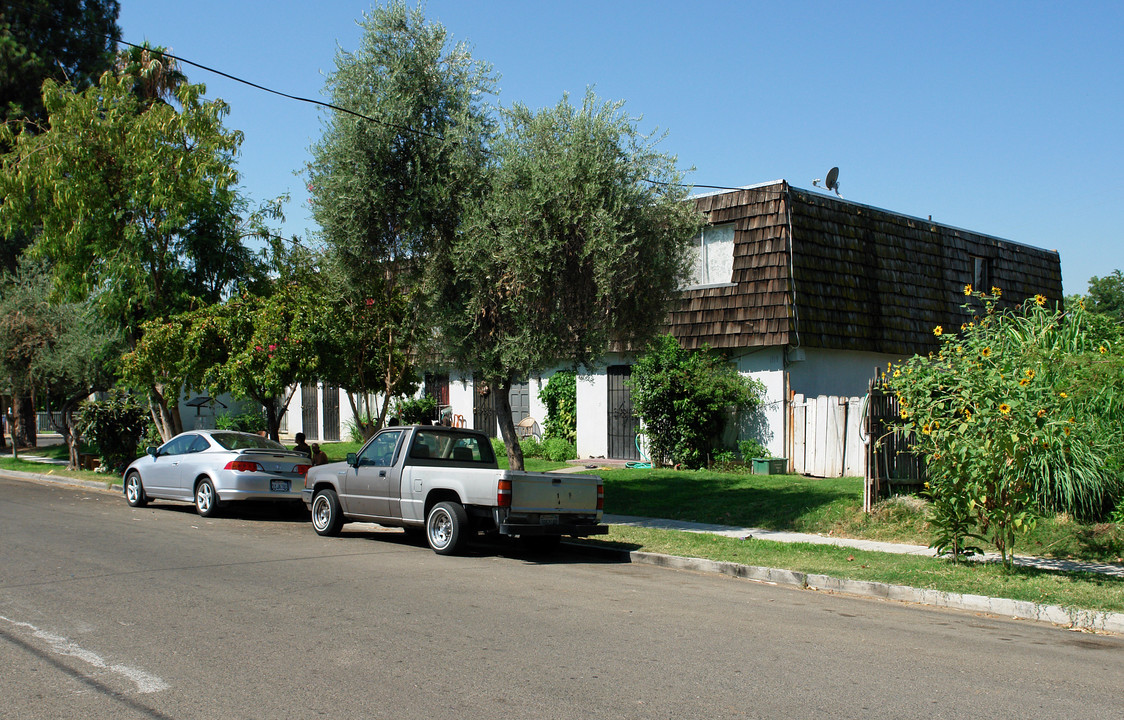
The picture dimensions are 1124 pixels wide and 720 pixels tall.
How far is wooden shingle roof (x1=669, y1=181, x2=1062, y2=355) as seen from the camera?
19.1m

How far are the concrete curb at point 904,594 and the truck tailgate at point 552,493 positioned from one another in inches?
37.2

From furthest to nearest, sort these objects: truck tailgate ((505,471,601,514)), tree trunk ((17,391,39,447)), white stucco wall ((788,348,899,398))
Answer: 1. tree trunk ((17,391,39,447))
2. white stucco wall ((788,348,899,398))
3. truck tailgate ((505,471,601,514))

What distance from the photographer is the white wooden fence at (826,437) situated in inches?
690

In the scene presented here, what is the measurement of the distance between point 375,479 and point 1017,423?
308 inches

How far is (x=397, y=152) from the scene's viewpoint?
532 inches

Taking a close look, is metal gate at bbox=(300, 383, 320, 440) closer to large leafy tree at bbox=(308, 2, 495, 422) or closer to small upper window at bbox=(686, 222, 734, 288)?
small upper window at bbox=(686, 222, 734, 288)

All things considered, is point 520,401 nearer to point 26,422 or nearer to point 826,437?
point 826,437

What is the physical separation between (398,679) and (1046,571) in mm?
7322

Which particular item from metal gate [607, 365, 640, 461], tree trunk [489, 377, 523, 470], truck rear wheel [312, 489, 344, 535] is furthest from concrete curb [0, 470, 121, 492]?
metal gate [607, 365, 640, 461]

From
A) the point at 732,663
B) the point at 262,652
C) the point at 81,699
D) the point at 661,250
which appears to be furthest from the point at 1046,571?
the point at 81,699

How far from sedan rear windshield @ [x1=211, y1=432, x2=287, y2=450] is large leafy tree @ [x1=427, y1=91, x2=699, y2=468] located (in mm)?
4261

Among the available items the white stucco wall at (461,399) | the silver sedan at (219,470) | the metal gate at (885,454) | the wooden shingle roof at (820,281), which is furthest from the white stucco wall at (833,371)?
the silver sedan at (219,470)

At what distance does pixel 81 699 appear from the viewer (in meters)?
5.15

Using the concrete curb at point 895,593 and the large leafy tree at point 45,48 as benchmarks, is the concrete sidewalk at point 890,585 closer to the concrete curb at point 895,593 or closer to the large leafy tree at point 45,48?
the concrete curb at point 895,593
